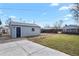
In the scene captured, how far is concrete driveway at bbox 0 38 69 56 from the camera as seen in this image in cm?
517

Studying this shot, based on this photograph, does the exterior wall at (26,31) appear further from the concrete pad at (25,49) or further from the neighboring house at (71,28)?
the neighboring house at (71,28)

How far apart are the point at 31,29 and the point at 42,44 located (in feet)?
2.28

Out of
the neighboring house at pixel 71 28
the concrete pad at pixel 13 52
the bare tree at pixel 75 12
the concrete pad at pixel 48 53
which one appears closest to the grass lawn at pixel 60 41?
the neighboring house at pixel 71 28

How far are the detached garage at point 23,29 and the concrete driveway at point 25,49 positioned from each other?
0.33 metres

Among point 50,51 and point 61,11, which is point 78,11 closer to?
point 61,11

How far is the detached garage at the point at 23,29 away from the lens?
20.1 feet

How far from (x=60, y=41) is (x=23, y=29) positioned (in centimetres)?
A: 152

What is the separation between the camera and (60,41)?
5.92 meters

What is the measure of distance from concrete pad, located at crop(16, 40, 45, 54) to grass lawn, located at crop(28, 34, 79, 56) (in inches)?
8.6

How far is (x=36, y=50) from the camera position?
552 centimetres

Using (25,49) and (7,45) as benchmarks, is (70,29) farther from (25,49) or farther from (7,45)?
(7,45)

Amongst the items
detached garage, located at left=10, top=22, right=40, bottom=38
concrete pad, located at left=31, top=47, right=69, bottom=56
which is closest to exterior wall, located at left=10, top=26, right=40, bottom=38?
detached garage, located at left=10, top=22, right=40, bottom=38

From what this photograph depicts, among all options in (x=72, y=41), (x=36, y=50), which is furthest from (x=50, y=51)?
(x=72, y=41)

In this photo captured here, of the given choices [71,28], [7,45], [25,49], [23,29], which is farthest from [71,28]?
[7,45]
